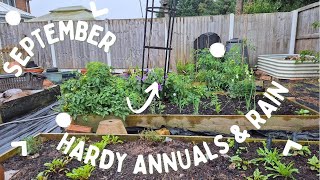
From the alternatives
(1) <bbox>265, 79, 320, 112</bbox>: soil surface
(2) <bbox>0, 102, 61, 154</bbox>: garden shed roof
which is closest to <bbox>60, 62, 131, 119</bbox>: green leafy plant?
(2) <bbox>0, 102, 61, 154</bbox>: garden shed roof

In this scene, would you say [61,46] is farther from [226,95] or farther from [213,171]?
[213,171]

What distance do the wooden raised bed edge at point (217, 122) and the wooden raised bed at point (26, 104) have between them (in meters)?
1.55

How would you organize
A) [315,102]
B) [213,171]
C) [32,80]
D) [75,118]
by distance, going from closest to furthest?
[213,171] < [75,118] < [315,102] < [32,80]

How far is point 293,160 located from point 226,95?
5.23 feet

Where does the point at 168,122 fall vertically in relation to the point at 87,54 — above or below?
below

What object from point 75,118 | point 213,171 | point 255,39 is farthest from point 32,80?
point 255,39

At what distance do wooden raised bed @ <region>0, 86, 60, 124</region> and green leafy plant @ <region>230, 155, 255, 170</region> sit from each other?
2566mm

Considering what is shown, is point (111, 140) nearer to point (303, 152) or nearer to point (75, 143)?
point (75, 143)

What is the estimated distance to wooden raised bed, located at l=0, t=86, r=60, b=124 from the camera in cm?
270

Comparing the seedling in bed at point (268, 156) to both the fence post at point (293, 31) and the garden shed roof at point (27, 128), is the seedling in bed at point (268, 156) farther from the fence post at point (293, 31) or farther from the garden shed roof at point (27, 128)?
the fence post at point (293, 31)

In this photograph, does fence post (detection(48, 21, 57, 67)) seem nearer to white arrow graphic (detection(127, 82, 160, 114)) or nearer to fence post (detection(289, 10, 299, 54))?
white arrow graphic (detection(127, 82, 160, 114))

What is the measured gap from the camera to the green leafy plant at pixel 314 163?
1.31m

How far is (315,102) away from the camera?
2832mm

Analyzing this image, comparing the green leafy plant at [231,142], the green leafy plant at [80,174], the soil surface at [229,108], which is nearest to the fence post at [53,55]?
the soil surface at [229,108]
